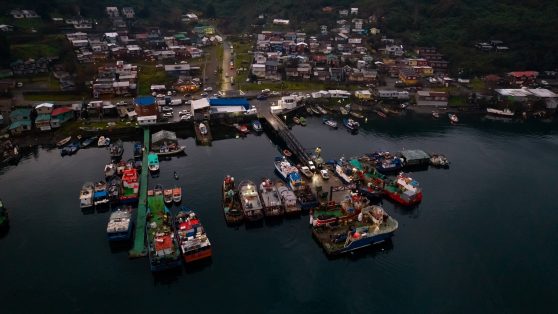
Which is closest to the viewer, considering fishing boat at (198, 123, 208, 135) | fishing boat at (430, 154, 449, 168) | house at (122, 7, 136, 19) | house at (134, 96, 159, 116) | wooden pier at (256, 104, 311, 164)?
wooden pier at (256, 104, 311, 164)

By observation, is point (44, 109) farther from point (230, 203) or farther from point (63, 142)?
point (230, 203)

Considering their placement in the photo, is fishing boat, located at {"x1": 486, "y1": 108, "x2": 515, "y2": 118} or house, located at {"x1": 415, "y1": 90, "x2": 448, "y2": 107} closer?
fishing boat, located at {"x1": 486, "y1": 108, "x2": 515, "y2": 118}

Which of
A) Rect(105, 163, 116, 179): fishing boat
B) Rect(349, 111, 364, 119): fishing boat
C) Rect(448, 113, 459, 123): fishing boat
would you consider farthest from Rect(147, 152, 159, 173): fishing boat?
Rect(448, 113, 459, 123): fishing boat

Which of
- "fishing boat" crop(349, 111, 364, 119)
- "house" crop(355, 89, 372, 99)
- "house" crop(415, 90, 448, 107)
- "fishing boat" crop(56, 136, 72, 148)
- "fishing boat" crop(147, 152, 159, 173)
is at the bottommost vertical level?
"fishing boat" crop(147, 152, 159, 173)

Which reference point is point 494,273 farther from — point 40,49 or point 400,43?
point 40,49

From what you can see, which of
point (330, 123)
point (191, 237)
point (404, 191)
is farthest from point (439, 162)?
point (191, 237)

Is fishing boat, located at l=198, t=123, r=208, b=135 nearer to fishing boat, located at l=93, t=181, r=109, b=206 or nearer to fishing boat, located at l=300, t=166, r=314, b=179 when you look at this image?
fishing boat, located at l=300, t=166, r=314, b=179

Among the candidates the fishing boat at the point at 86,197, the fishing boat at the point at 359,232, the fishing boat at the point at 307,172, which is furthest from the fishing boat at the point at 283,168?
the fishing boat at the point at 86,197
